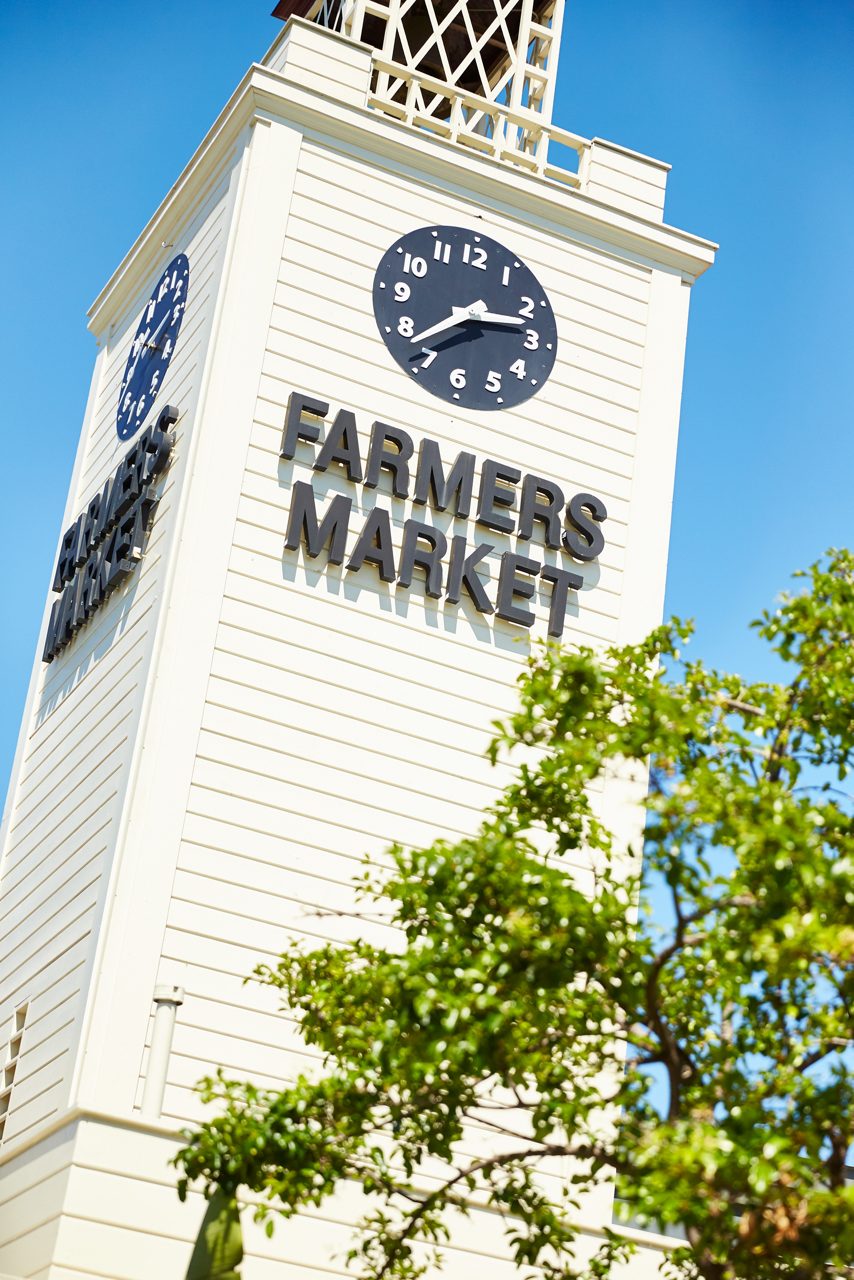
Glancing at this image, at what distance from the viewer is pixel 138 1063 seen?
15.1 metres

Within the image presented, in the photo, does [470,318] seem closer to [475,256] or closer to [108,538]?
[475,256]

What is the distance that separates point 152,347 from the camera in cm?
2006

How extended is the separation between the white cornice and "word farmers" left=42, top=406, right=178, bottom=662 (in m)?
2.88

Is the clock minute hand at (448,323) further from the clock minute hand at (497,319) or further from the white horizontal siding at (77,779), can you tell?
the white horizontal siding at (77,779)

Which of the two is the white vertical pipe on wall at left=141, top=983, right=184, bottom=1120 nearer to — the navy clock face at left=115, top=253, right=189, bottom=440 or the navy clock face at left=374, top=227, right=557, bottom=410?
the navy clock face at left=374, top=227, right=557, bottom=410

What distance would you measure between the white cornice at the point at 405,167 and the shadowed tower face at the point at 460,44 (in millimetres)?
1037

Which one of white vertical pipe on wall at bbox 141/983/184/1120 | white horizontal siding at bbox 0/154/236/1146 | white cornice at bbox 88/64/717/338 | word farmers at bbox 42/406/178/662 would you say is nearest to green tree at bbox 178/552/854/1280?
white vertical pipe on wall at bbox 141/983/184/1120

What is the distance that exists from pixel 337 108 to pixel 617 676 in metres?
9.94

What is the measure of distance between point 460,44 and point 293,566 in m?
9.18

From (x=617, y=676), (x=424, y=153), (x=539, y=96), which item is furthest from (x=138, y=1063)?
(x=539, y=96)

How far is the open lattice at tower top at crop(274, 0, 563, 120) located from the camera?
69.9ft

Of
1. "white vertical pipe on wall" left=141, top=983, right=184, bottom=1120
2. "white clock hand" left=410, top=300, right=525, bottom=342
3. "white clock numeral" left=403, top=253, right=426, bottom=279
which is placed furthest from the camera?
"white clock numeral" left=403, top=253, right=426, bottom=279

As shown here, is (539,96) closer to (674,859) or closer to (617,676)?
(617,676)

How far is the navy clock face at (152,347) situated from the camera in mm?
19594
